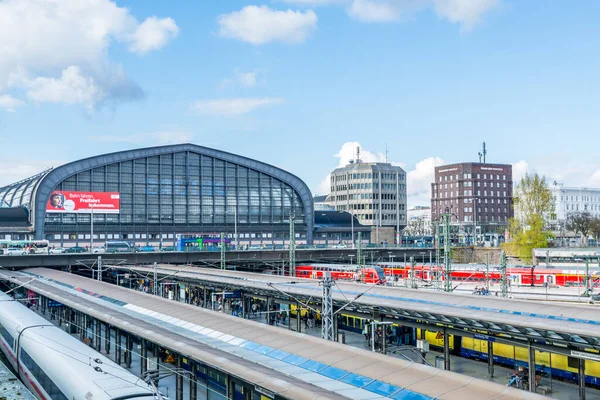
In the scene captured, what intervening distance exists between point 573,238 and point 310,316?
406ft

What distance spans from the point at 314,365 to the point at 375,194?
13891cm

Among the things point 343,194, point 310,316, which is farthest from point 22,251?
point 343,194

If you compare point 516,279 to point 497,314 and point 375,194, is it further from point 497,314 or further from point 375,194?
point 375,194

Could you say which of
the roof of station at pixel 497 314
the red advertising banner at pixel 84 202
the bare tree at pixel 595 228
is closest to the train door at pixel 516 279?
the roof of station at pixel 497 314

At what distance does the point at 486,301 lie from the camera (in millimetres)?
36625

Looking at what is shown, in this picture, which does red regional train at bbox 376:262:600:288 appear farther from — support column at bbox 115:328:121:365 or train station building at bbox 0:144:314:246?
support column at bbox 115:328:121:365

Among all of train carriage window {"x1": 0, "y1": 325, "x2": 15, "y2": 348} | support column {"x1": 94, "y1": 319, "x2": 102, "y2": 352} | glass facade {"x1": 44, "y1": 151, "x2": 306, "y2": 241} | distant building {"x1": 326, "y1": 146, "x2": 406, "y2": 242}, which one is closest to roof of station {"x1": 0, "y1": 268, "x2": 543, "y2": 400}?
train carriage window {"x1": 0, "y1": 325, "x2": 15, "y2": 348}

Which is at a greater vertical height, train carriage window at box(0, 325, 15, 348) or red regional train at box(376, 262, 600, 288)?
train carriage window at box(0, 325, 15, 348)

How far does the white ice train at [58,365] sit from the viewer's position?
66.7 feet

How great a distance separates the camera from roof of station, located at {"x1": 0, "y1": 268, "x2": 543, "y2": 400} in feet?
57.2

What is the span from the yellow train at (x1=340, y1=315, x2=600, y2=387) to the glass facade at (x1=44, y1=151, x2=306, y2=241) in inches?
2468

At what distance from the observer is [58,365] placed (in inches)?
961

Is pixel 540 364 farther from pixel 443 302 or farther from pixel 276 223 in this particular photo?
pixel 276 223

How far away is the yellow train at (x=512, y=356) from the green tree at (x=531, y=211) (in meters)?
52.3
